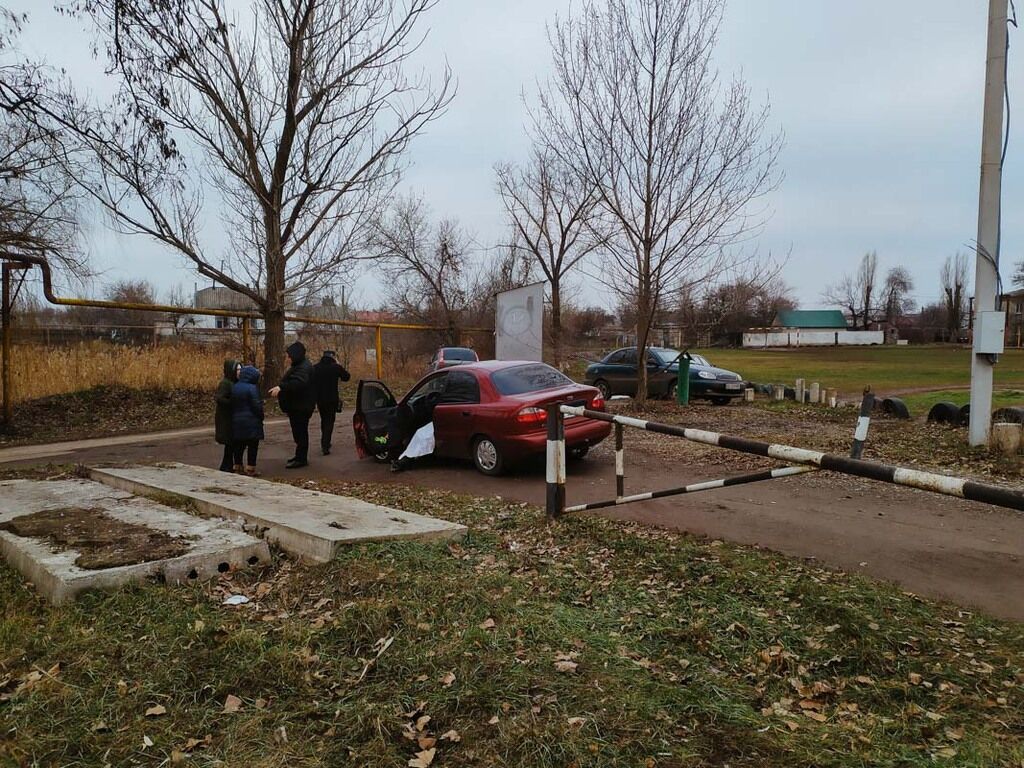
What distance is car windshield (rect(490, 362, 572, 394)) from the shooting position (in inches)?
356

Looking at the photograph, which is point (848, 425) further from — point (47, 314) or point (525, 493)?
point (47, 314)

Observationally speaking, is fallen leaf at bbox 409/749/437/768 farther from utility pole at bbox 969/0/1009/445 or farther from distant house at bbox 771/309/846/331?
distant house at bbox 771/309/846/331

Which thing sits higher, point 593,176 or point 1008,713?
point 593,176

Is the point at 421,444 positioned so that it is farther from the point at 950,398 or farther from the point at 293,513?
the point at 950,398

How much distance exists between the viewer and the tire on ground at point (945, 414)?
38.5 ft

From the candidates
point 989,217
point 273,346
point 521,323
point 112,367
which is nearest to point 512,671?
point 989,217

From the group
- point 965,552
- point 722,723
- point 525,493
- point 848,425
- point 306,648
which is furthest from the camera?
point 848,425

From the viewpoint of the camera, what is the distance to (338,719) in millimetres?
2758

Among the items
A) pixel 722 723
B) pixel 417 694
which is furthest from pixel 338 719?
pixel 722 723

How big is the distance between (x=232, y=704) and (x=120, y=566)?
5.62 feet

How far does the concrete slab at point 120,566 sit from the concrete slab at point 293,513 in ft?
0.80

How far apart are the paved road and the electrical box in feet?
9.89

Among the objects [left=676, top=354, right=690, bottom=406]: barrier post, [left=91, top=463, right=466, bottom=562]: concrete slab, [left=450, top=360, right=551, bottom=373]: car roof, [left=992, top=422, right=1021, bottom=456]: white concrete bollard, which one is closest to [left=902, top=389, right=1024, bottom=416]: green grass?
[left=676, top=354, right=690, bottom=406]: barrier post

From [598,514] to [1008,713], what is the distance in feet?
12.5
